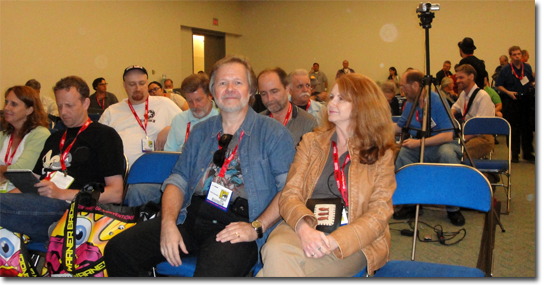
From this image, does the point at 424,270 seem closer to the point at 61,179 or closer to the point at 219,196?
the point at 219,196

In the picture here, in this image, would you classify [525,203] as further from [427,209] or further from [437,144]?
[437,144]

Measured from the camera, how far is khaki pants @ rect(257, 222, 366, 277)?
1409mm

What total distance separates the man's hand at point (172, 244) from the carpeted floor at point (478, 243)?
1723 millimetres

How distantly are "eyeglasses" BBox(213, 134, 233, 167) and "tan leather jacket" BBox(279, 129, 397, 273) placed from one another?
328 millimetres

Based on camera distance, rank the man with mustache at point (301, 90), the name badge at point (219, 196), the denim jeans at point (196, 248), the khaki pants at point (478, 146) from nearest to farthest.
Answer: the denim jeans at point (196, 248), the name badge at point (219, 196), the man with mustache at point (301, 90), the khaki pants at point (478, 146)

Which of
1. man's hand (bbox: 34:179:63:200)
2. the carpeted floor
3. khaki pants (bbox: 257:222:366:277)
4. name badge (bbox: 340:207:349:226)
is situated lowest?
the carpeted floor

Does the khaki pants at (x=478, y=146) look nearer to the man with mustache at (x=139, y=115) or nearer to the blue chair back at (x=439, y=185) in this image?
the blue chair back at (x=439, y=185)

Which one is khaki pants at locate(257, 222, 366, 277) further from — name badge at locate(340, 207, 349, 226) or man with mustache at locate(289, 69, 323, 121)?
man with mustache at locate(289, 69, 323, 121)

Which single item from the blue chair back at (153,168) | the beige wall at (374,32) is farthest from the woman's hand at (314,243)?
the beige wall at (374,32)

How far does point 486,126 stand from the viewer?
3.89 metres

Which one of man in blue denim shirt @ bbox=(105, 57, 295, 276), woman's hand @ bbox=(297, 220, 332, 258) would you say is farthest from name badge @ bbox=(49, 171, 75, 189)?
woman's hand @ bbox=(297, 220, 332, 258)

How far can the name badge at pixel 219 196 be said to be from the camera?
67.5 inches

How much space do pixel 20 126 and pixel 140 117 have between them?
93 cm

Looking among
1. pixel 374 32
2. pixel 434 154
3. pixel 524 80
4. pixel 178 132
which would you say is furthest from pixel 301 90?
pixel 374 32
